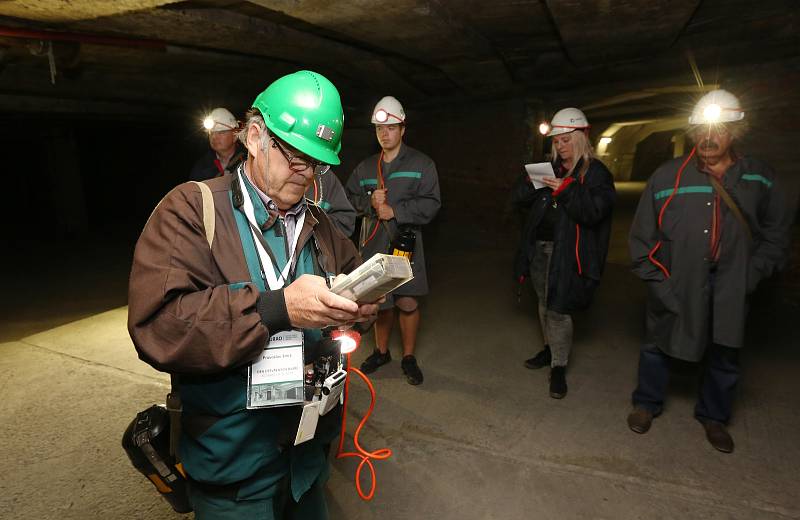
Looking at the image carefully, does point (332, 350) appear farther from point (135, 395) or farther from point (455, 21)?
point (455, 21)

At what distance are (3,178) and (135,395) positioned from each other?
46.6 feet

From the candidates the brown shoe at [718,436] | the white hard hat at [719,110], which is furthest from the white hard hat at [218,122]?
the brown shoe at [718,436]

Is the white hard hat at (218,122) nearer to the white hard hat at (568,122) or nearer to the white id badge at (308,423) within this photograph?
the white hard hat at (568,122)

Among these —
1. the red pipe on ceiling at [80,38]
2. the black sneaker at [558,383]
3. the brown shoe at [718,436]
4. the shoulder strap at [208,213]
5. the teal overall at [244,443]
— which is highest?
the red pipe on ceiling at [80,38]

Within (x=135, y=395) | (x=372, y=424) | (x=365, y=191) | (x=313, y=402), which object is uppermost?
(x=365, y=191)

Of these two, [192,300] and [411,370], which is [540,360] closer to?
[411,370]

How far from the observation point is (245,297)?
3.50ft

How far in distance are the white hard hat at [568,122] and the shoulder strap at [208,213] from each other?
2575 millimetres

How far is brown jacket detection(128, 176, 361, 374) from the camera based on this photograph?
1027 mm

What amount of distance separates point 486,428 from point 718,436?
132cm

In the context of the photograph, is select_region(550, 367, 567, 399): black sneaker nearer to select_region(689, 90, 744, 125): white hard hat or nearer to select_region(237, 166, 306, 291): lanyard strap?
select_region(689, 90, 744, 125): white hard hat

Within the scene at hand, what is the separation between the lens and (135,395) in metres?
3.01

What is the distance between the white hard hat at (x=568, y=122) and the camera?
303 cm

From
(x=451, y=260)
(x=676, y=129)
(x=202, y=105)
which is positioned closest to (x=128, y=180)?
(x=202, y=105)
